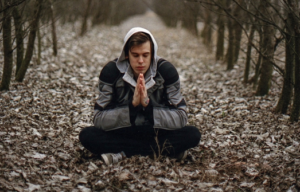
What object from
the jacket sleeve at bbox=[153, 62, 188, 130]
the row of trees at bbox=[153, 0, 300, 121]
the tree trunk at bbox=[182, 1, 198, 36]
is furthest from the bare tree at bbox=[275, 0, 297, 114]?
the tree trunk at bbox=[182, 1, 198, 36]

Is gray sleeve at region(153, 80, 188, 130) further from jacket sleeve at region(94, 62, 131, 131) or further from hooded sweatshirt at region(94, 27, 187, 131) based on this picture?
jacket sleeve at region(94, 62, 131, 131)

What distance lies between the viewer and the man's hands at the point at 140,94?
10.0 ft

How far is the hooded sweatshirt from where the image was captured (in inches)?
130

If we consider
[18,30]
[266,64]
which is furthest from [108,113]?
[266,64]

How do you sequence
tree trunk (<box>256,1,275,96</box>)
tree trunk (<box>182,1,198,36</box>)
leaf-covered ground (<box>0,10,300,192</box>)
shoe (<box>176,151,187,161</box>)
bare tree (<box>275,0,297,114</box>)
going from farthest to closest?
tree trunk (<box>182,1,198,36</box>)
tree trunk (<box>256,1,275,96</box>)
bare tree (<box>275,0,297,114</box>)
shoe (<box>176,151,187,161</box>)
leaf-covered ground (<box>0,10,300,192</box>)

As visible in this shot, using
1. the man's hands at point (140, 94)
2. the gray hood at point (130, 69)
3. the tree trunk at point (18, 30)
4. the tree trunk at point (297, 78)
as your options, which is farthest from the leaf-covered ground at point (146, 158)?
the gray hood at point (130, 69)

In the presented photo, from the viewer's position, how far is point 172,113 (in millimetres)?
3369

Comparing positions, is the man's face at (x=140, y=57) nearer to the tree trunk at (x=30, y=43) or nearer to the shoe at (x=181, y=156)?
the shoe at (x=181, y=156)

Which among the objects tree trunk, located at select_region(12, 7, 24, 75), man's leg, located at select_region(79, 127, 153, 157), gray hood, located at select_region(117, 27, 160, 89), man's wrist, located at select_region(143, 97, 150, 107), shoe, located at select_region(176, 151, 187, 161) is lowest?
shoe, located at select_region(176, 151, 187, 161)

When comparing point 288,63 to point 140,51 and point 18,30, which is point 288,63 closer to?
point 140,51

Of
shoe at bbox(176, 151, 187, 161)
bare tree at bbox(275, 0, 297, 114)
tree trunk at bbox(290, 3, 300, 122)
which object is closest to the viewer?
shoe at bbox(176, 151, 187, 161)

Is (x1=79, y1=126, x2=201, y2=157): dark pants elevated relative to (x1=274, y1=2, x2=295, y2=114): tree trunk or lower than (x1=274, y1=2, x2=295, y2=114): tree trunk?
lower

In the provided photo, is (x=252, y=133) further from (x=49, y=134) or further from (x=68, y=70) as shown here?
(x=68, y=70)

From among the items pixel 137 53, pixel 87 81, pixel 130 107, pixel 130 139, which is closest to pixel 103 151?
pixel 130 139
